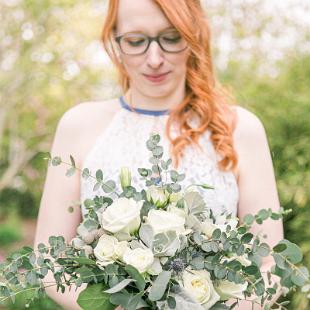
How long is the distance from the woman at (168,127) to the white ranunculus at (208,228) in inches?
27.4

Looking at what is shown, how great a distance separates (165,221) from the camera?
1.84m

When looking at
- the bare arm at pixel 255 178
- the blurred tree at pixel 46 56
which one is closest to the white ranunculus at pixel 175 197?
the bare arm at pixel 255 178

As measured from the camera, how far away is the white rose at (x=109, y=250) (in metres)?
1.83

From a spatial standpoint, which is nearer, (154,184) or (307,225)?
(154,184)

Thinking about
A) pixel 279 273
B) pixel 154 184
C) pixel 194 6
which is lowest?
pixel 279 273

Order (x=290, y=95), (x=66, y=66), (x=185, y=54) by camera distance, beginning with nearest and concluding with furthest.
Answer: (x=185, y=54)
(x=290, y=95)
(x=66, y=66)

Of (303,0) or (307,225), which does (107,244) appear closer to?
(307,225)

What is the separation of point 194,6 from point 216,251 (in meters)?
1.15

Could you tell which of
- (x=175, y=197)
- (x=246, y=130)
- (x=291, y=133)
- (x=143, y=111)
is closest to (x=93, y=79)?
(x=291, y=133)

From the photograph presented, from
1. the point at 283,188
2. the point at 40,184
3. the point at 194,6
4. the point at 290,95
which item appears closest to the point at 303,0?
the point at 290,95

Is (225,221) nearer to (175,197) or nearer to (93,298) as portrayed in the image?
(175,197)

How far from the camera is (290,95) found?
4348 millimetres

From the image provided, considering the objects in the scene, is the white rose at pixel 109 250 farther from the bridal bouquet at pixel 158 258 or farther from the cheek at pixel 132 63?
the cheek at pixel 132 63

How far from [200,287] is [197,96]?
1.17 meters
